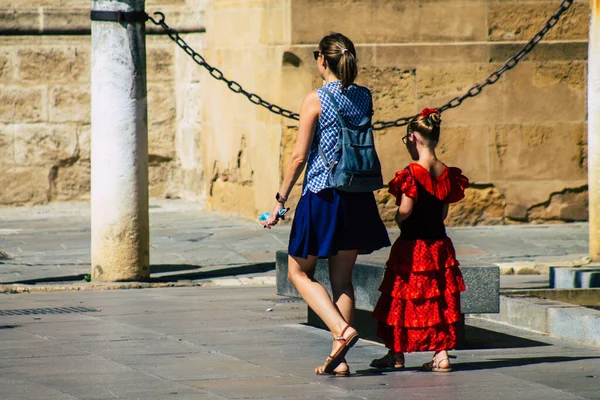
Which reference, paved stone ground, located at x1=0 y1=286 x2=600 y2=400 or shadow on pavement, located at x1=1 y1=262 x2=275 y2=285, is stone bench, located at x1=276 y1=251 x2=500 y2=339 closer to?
paved stone ground, located at x1=0 y1=286 x2=600 y2=400

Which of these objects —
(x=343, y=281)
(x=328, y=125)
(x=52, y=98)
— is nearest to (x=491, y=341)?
(x=343, y=281)

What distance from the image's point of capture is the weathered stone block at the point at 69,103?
14641 mm

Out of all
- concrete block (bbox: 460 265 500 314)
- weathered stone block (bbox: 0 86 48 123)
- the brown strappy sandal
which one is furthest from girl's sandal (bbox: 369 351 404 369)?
weathered stone block (bbox: 0 86 48 123)

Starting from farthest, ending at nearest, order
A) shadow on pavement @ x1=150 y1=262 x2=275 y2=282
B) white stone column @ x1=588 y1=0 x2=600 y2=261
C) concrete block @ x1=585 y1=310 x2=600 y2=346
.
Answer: shadow on pavement @ x1=150 y1=262 x2=275 y2=282, white stone column @ x1=588 y1=0 x2=600 y2=261, concrete block @ x1=585 y1=310 x2=600 y2=346

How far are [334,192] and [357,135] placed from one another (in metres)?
0.29

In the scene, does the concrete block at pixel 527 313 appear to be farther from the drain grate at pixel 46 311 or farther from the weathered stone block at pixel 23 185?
the weathered stone block at pixel 23 185

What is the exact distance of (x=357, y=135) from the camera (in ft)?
20.5

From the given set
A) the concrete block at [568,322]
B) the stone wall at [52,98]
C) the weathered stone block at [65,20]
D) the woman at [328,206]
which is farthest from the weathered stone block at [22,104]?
the woman at [328,206]

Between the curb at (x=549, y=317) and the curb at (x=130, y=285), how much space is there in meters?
2.23

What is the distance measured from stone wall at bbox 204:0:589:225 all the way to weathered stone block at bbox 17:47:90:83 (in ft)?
8.24

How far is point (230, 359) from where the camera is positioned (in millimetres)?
6594

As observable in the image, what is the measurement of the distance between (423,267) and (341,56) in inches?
41.1

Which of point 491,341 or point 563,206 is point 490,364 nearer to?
point 491,341

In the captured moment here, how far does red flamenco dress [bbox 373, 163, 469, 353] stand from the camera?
6.32 m
